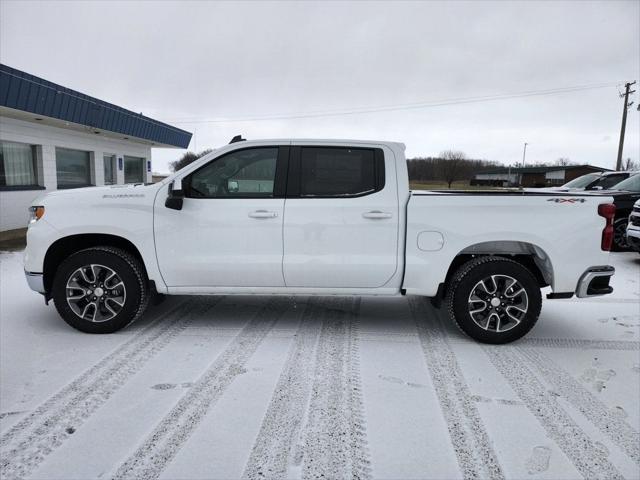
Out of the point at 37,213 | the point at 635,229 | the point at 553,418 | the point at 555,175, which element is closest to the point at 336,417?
the point at 553,418

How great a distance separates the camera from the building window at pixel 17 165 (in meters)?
12.5

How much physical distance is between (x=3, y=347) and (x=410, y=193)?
425 centimetres

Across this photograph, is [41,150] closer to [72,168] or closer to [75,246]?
[72,168]

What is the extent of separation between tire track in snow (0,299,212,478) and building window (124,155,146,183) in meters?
19.1

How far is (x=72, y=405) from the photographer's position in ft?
10.1

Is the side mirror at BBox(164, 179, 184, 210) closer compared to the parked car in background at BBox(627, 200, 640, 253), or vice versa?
the side mirror at BBox(164, 179, 184, 210)

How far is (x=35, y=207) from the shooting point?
4.46m

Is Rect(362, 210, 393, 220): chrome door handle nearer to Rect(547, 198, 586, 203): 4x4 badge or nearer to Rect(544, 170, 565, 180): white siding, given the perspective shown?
Rect(547, 198, 586, 203): 4x4 badge

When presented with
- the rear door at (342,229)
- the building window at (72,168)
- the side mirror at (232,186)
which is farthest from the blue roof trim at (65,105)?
the rear door at (342,229)

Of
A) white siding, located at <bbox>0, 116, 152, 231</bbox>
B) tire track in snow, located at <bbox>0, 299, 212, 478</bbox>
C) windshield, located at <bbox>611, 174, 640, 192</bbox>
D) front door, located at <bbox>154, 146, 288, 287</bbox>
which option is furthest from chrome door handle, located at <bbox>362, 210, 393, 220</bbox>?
white siding, located at <bbox>0, 116, 152, 231</bbox>

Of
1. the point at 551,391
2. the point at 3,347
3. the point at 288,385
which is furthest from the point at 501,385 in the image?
the point at 3,347

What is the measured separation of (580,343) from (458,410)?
2.22m

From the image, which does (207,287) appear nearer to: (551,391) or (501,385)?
(501,385)

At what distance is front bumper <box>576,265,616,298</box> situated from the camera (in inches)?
165
